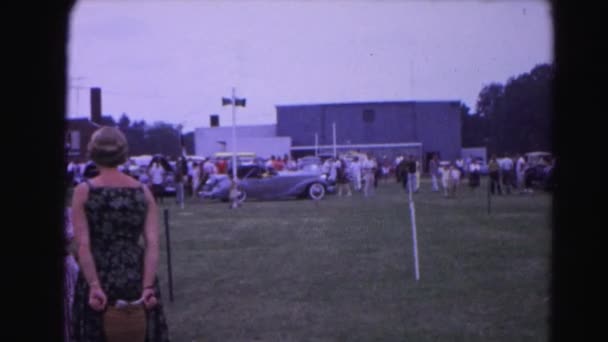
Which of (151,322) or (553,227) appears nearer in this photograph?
(151,322)

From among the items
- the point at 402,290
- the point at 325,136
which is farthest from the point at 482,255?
the point at 325,136

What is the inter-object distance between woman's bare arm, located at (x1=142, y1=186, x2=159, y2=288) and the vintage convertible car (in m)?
21.8

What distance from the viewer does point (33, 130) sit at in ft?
28.5

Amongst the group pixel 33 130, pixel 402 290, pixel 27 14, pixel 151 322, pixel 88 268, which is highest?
pixel 27 14

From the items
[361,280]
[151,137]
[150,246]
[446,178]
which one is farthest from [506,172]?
[151,137]

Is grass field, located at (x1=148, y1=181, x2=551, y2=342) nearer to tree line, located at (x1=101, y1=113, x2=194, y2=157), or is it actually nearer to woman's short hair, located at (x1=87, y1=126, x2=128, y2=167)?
woman's short hair, located at (x1=87, y1=126, x2=128, y2=167)

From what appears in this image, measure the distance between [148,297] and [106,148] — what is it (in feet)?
2.89

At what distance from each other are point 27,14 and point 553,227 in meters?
10.1

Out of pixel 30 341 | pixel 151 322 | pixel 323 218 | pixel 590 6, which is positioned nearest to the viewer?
pixel 151 322

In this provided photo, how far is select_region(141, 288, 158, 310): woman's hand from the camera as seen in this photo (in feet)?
14.3

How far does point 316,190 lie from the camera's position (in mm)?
27328

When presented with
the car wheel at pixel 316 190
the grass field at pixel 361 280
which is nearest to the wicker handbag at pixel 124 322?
the grass field at pixel 361 280

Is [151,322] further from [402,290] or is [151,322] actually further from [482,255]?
[482,255]

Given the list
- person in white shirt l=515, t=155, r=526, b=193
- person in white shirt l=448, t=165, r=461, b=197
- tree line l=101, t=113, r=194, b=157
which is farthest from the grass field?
tree line l=101, t=113, r=194, b=157
